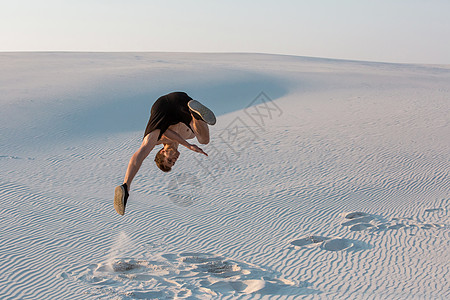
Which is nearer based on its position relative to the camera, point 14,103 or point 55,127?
point 55,127

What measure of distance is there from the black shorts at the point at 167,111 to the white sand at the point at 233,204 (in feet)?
18.3

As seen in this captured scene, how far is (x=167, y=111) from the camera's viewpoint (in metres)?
6.86

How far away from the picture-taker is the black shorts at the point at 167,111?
6.84 m

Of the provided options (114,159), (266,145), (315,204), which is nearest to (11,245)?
(114,159)

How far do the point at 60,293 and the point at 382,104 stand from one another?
2378 centimetres

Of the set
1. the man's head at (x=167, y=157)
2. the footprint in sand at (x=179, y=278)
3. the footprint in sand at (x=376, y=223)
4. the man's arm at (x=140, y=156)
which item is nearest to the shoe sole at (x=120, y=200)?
the man's arm at (x=140, y=156)

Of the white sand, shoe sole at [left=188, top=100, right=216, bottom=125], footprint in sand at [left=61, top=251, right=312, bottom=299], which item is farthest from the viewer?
the white sand

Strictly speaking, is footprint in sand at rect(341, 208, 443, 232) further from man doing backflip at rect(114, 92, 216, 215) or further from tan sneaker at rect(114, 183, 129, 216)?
tan sneaker at rect(114, 183, 129, 216)

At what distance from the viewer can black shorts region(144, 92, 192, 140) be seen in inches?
269

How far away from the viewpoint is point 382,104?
30.1 m

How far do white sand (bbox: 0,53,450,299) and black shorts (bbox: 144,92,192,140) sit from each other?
18.3ft

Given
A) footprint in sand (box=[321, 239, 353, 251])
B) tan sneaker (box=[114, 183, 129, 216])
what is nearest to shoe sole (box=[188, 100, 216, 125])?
tan sneaker (box=[114, 183, 129, 216])

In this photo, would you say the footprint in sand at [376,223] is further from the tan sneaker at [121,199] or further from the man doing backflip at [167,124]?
the tan sneaker at [121,199]

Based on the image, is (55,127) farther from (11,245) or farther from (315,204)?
(315,204)
